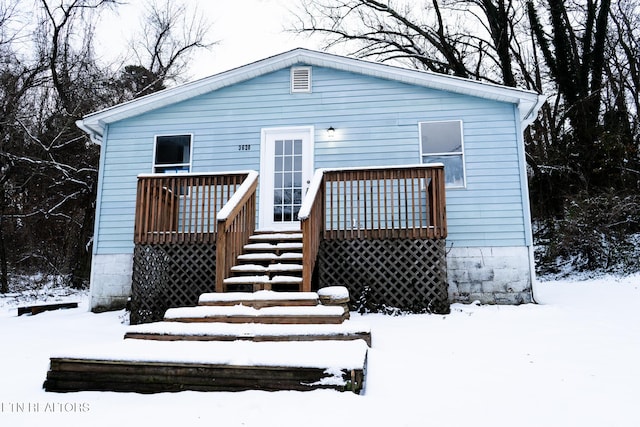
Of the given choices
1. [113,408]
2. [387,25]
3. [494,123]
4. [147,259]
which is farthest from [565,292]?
[387,25]

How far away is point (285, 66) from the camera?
7.95 m

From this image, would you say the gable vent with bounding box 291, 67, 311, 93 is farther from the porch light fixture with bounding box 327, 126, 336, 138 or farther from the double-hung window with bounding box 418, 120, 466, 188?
the double-hung window with bounding box 418, 120, 466, 188

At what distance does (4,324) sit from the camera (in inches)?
261

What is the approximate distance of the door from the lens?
7426 mm

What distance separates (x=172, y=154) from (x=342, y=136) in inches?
123

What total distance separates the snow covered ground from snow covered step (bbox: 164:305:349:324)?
0.55 m

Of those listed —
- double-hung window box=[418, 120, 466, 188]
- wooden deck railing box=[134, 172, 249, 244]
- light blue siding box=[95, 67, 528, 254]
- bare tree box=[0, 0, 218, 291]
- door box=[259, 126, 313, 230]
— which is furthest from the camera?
bare tree box=[0, 0, 218, 291]

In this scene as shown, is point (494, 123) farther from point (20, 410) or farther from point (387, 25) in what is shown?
point (387, 25)

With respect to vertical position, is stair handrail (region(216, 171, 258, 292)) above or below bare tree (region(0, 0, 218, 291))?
below

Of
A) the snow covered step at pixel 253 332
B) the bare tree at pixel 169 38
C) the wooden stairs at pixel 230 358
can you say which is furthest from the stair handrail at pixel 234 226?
the bare tree at pixel 169 38

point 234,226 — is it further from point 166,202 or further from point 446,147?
point 446,147

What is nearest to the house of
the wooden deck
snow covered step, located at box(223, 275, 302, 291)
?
snow covered step, located at box(223, 275, 302, 291)

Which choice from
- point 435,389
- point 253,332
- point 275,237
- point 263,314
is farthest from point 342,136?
point 435,389

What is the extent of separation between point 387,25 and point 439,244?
544 inches
